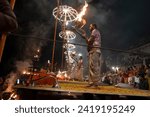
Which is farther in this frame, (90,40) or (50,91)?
(90,40)

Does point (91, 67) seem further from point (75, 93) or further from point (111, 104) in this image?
point (111, 104)

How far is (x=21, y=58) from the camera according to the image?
38031 millimetres

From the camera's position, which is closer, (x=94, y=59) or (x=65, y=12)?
(x=94, y=59)

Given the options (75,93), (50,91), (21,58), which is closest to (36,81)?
(50,91)

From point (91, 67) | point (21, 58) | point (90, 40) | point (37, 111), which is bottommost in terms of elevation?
point (37, 111)

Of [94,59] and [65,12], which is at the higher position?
[65,12]

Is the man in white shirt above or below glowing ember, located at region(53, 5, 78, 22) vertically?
below

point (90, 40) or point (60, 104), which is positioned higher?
point (90, 40)

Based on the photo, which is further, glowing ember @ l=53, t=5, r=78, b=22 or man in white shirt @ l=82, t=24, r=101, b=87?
glowing ember @ l=53, t=5, r=78, b=22

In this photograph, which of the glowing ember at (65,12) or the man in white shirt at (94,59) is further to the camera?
the glowing ember at (65,12)

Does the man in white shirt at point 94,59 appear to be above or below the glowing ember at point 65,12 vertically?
below

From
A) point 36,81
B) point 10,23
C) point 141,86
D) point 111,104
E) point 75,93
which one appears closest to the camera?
point 10,23

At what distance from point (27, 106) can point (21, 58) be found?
3666 cm

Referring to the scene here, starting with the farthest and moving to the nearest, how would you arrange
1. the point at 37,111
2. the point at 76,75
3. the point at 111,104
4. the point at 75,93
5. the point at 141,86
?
the point at 76,75 < the point at 141,86 < the point at 75,93 < the point at 111,104 < the point at 37,111
